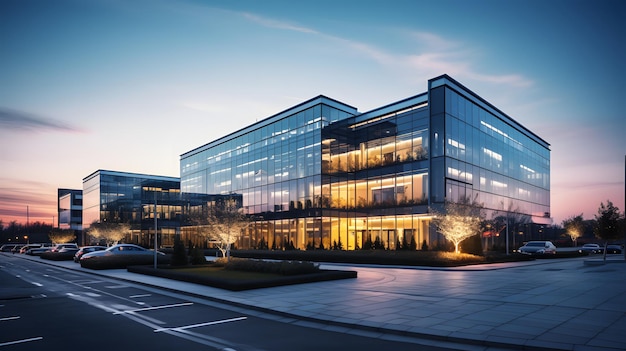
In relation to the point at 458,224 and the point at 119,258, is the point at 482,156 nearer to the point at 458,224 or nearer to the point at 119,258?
the point at 458,224

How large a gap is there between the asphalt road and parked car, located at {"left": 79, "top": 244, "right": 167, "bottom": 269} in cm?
1452

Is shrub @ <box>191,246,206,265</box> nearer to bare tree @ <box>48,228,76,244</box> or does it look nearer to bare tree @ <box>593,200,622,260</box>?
bare tree @ <box>593,200,622,260</box>

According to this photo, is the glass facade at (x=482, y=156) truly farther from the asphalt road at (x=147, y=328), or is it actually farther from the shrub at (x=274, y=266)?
the asphalt road at (x=147, y=328)

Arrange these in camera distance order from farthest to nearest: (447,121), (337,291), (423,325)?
(447,121), (337,291), (423,325)

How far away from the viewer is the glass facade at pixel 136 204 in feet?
285

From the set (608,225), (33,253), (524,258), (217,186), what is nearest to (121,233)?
(33,253)

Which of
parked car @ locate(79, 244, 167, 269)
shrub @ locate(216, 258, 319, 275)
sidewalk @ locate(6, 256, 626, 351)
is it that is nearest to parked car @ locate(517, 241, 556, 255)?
sidewalk @ locate(6, 256, 626, 351)

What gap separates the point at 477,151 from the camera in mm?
51969

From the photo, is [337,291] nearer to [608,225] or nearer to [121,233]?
[608,225]

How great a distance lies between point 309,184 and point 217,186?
25.0 meters

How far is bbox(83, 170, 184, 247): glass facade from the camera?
8688cm

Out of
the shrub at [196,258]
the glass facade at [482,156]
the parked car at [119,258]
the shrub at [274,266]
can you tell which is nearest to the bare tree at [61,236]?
the parked car at [119,258]

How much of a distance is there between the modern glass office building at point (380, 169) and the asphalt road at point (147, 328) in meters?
33.6

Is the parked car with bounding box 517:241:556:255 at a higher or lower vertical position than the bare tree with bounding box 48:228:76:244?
higher
